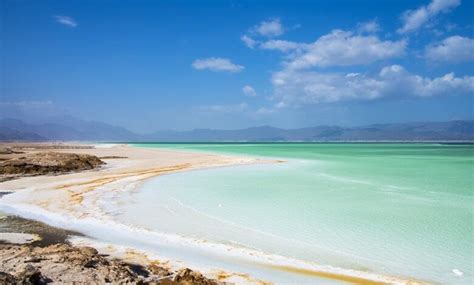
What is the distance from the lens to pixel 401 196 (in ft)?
53.6

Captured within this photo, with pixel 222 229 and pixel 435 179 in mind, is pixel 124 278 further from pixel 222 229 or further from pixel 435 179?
pixel 435 179

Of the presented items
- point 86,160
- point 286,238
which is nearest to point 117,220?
point 286,238

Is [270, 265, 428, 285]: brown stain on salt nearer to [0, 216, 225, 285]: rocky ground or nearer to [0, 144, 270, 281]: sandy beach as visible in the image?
[0, 144, 270, 281]: sandy beach

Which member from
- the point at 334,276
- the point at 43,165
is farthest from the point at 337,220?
the point at 43,165

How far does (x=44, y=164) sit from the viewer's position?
24906mm

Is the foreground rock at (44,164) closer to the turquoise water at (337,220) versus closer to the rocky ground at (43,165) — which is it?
the rocky ground at (43,165)

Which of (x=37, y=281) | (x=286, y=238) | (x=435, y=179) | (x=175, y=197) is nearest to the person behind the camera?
(x=37, y=281)

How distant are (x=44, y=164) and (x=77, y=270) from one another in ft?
70.0

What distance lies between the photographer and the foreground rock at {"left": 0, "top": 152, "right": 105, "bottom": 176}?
23.4 meters

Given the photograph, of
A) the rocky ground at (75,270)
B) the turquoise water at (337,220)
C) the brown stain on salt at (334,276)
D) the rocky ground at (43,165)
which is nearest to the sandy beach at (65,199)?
the rocky ground at (75,270)

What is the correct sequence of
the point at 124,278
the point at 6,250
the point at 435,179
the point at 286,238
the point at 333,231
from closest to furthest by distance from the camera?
1. the point at 124,278
2. the point at 6,250
3. the point at 286,238
4. the point at 333,231
5. the point at 435,179

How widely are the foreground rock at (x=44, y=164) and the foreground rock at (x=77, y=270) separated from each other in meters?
18.5

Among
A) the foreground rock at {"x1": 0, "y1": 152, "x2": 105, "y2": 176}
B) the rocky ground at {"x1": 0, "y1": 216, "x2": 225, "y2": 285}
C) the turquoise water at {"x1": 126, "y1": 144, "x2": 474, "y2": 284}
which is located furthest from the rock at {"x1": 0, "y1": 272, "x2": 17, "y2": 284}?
the foreground rock at {"x1": 0, "y1": 152, "x2": 105, "y2": 176}

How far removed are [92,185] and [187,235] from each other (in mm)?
10271
